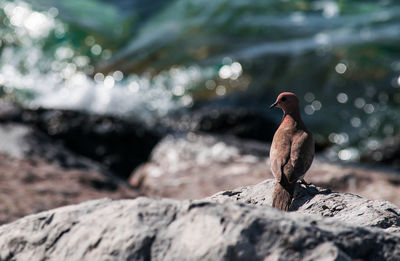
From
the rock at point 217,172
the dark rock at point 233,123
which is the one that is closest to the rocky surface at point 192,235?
the rock at point 217,172

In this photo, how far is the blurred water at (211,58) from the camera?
15.6 meters

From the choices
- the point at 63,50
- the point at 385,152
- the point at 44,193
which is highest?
the point at 63,50

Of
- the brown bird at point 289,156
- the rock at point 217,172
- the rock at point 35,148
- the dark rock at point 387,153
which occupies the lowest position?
the dark rock at point 387,153

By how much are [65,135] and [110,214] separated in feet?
26.8

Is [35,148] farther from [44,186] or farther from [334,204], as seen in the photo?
[334,204]

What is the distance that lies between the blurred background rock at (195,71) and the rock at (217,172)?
954mm

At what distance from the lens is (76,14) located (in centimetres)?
2145

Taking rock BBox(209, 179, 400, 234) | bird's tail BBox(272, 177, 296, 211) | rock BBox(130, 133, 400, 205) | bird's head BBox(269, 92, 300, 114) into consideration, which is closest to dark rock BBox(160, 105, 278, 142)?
rock BBox(130, 133, 400, 205)

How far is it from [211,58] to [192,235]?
15.3 metres

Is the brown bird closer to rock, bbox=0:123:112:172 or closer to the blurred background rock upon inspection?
rock, bbox=0:123:112:172

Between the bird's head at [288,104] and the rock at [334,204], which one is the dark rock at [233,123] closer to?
the bird's head at [288,104]

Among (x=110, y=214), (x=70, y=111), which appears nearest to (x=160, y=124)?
(x=70, y=111)

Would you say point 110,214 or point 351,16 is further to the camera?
point 351,16

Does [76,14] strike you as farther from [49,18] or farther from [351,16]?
[351,16]
